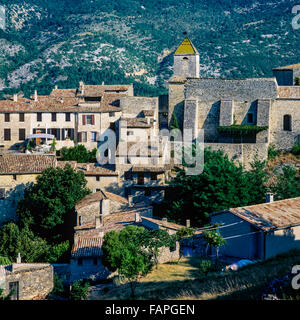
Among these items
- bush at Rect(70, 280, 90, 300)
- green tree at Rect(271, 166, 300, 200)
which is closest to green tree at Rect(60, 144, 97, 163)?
green tree at Rect(271, 166, 300, 200)

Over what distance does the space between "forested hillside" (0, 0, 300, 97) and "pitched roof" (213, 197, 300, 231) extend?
150 ft

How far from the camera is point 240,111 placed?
42812 mm

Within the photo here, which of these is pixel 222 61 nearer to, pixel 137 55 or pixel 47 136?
pixel 137 55

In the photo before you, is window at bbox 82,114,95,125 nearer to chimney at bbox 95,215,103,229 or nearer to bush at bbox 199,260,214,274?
chimney at bbox 95,215,103,229

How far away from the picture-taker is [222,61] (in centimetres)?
7819

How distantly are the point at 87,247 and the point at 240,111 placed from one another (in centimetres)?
1788

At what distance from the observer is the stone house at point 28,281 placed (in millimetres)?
26812

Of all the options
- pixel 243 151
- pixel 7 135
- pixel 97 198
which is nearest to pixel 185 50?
pixel 243 151

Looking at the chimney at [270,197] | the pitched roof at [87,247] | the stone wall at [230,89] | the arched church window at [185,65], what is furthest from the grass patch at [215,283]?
the arched church window at [185,65]

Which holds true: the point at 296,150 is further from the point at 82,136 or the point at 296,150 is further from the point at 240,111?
the point at 82,136

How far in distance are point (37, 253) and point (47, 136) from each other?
496 inches

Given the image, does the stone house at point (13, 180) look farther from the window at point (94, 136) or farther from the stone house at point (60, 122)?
the window at point (94, 136)

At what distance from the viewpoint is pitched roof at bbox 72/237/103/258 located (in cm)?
2933

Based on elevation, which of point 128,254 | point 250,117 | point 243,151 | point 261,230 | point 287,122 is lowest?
point 128,254
